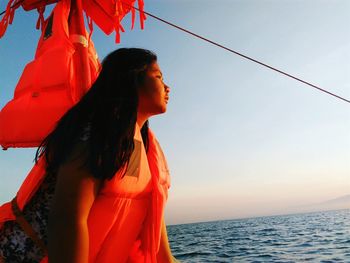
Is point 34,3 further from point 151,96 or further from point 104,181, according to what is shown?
point 104,181

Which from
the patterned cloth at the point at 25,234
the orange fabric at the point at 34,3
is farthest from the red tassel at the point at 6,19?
the patterned cloth at the point at 25,234

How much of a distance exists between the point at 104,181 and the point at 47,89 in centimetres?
76

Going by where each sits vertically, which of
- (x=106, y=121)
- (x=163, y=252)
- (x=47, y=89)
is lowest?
(x=163, y=252)

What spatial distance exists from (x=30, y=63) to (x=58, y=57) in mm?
259

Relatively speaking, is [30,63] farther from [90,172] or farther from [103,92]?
[90,172]

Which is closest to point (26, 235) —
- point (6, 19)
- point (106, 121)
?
point (106, 121)

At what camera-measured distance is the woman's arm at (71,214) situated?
3.65ft

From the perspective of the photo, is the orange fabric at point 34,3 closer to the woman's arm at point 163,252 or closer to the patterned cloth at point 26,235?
the patterned cloth at point 26,235

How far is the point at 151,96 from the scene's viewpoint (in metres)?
1.62

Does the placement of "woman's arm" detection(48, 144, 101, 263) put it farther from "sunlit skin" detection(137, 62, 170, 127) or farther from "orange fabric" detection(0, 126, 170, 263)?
"sunlit skin" detection(137, 62, 170, 127)

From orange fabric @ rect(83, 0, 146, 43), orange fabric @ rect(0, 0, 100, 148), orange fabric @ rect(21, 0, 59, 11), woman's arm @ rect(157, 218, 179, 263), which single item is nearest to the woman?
orange fabric @ rect(0, 0, 100, 148)

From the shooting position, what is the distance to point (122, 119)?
1.41 m

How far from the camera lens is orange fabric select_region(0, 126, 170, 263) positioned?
1308mm

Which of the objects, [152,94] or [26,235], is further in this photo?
[152,94]
